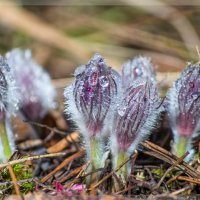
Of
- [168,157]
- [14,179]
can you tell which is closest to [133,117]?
[168,157]

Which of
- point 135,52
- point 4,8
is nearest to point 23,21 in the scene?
point 4,8

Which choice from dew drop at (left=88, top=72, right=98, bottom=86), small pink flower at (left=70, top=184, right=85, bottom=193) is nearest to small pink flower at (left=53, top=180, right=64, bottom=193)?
small pink flower at (left=70, top=184, right=85, bottom=193)

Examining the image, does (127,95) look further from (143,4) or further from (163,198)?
(143,4)

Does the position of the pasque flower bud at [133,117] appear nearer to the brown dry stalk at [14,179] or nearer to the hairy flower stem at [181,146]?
the hairy flower stem at [181,146]

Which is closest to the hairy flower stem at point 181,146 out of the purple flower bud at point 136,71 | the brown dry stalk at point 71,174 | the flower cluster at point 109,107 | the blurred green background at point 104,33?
the flower cluster at point 109,107

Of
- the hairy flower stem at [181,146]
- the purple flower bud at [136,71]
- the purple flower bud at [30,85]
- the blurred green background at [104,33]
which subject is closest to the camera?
the hairy flower stem at [181,146]

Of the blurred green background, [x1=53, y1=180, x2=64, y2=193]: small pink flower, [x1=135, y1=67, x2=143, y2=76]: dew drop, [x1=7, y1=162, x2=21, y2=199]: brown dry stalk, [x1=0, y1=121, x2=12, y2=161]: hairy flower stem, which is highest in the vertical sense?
the blurred green background

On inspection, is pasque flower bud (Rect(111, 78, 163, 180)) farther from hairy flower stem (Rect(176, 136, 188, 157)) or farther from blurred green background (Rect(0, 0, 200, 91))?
blurred green background (Rect(0, 0, 200, 91))
